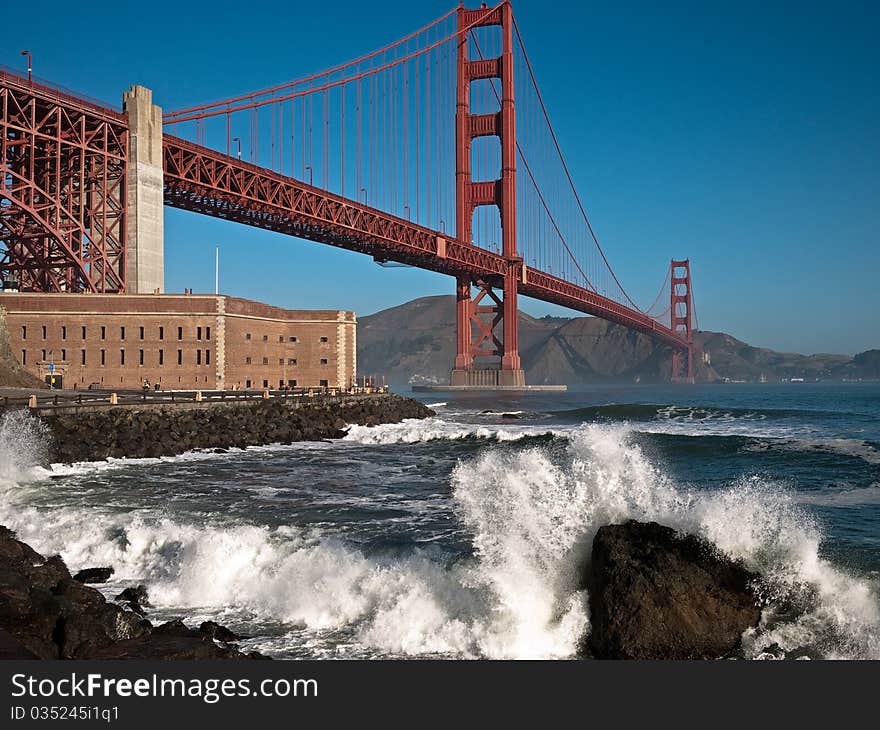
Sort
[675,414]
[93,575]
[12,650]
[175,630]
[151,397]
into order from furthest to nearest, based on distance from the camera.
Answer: [675,414] → [151,397] → [93,575] → [175,630] → [12,650]

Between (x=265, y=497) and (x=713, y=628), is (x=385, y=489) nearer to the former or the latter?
(x=265, y=497)

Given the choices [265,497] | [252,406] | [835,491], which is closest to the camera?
[265,497]

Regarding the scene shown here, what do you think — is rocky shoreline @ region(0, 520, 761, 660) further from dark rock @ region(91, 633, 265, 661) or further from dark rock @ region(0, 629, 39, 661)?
dark rock @ region(0, 629, 39, 661)

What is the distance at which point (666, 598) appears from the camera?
21.8ft

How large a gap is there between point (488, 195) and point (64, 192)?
145ft

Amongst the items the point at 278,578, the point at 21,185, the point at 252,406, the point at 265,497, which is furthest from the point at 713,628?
the point at 21,185

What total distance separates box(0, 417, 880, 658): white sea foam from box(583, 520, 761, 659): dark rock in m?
0.21

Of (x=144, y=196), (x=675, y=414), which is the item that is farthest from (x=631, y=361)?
(x=144, y=196)

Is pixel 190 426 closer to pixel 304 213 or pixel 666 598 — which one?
pixel 666 598

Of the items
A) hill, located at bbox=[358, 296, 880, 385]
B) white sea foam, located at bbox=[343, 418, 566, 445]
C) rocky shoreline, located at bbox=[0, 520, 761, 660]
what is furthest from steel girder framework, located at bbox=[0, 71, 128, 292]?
hill, located at bbox=[358, 296, 880, 385]

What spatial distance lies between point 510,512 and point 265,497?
19.9ft

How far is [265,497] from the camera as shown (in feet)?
47.8

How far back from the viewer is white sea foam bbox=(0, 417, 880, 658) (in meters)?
7.10

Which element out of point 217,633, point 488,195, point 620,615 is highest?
point 488,195
